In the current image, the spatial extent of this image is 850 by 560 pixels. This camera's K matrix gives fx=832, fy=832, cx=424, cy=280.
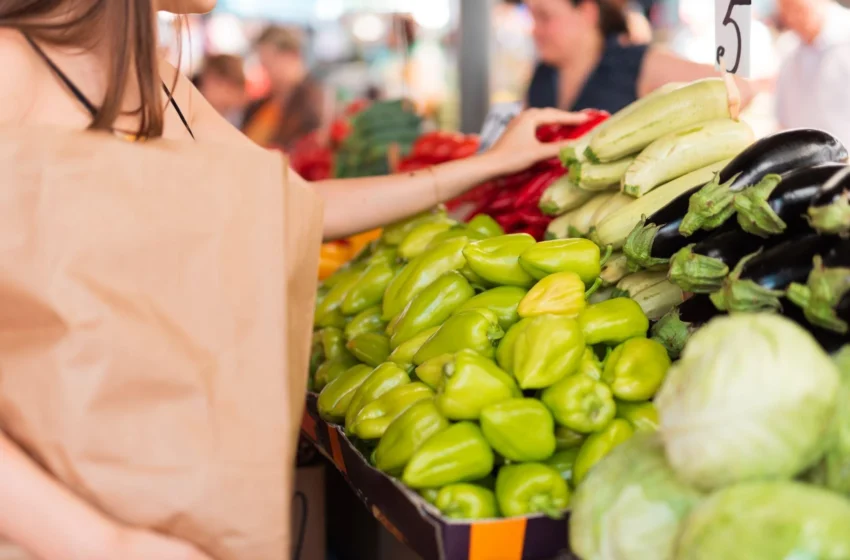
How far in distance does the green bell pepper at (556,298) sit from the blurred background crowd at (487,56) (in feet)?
2.32

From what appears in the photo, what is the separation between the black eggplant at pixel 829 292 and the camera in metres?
1.09

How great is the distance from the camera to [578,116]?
238 cm

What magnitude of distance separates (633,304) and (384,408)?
0.50 metres

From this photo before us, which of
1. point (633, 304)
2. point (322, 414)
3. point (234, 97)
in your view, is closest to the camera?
point (633, 304)

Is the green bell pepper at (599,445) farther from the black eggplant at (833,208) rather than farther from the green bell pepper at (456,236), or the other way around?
the green bell pepper at (456,236)

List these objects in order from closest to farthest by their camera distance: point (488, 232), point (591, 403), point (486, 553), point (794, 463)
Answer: point (794, 463) → point (486, 553) → point (591, 403) → point (488, 232)

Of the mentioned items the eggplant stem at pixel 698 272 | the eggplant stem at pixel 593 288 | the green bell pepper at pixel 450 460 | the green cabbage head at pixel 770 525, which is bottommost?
the green bell pepper at pixel 450 460

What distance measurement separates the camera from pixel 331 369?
2.00 metres

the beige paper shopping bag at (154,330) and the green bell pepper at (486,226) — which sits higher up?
the beige paper shopping bag at (154,330)

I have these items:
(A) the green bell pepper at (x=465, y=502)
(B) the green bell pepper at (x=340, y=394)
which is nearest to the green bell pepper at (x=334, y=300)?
(B) the green bell pepper at (x=340, y=394)

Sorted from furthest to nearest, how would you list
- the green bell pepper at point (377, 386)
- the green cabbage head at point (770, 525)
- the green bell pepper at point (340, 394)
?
1. the green bell pepper at point (340, 394)
2. the green bell pepper at point (377, 386)
3. the green cabbage head at point (770, 525)

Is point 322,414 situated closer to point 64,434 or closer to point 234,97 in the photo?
point 64,434

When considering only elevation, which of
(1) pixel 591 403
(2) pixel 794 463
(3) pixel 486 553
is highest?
(2) pixel 794 463

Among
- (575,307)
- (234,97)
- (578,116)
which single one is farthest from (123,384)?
(234,97)
